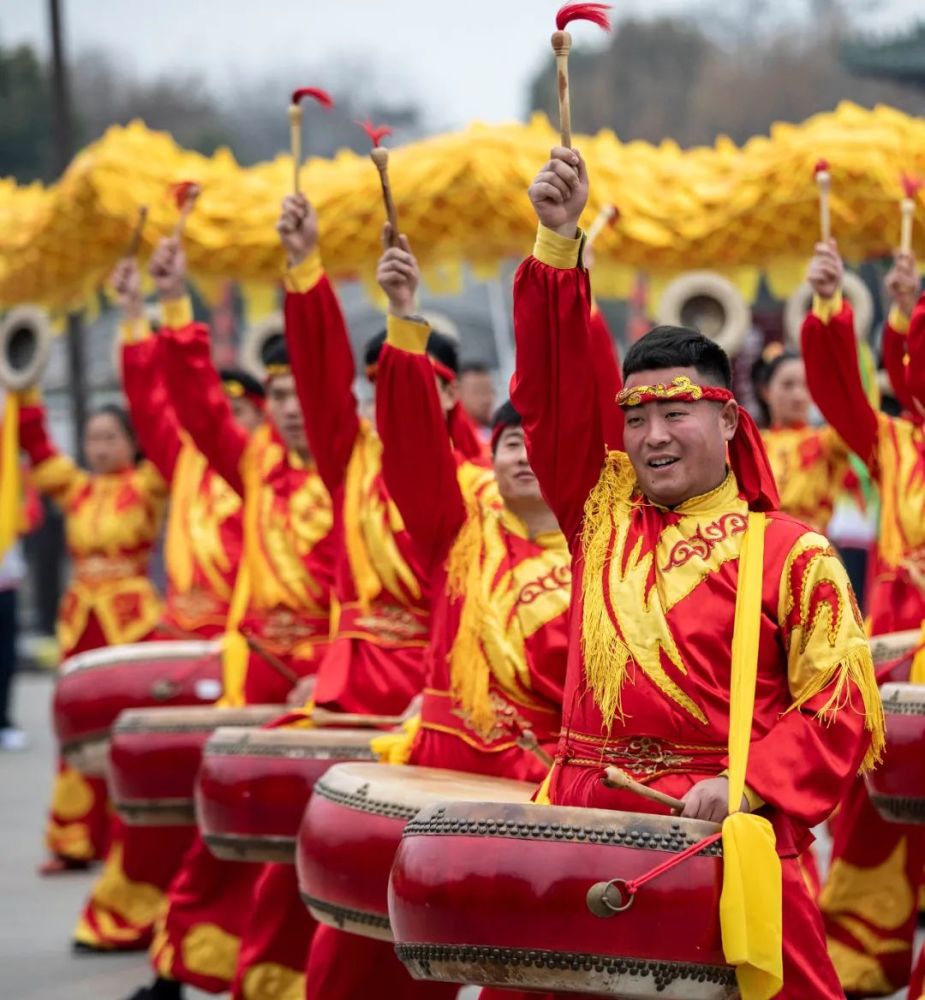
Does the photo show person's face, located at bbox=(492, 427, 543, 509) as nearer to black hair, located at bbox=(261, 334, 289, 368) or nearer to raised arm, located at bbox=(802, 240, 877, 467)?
raised arm, located at bbox=(802, 240, 877, 467)

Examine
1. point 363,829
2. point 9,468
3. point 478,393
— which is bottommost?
point 363,829

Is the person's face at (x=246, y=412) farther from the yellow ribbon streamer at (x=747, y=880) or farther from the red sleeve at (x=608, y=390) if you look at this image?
the yellow ribbon streamer at (x=747, y=880)

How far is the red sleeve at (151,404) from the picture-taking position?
601 centimetres

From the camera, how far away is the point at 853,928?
5059 mm

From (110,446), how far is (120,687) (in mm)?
1823

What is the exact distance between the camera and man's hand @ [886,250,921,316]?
4.83m

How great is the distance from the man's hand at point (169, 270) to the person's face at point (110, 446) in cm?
191

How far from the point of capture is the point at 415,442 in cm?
391

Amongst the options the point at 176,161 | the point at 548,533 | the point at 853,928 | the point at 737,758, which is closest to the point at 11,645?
the point at 176,161

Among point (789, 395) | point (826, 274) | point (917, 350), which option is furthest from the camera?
point (789, 395)

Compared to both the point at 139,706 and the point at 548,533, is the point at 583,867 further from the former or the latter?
the point at 139,706

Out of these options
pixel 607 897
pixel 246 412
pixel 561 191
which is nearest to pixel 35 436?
pixel 246 412

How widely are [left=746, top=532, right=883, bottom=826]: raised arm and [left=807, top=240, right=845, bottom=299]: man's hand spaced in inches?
70.1

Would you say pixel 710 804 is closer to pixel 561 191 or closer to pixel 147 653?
pixel 561 191
